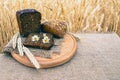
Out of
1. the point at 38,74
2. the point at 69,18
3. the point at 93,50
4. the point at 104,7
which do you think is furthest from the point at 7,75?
the point at 104,7

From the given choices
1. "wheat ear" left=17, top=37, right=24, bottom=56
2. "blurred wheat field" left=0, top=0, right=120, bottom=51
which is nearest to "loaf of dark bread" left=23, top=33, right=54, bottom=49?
"wheat ear" left=17, top=37, right=24, bottom=56

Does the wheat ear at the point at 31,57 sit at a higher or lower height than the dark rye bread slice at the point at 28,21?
lower

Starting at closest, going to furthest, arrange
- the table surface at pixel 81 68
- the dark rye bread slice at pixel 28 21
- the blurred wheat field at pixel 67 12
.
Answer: the table surface at pixel 81 68
the dark rye bread slice at pixel 28 21
the blurred wheat field at pixel 67 12

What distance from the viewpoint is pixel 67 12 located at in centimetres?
118

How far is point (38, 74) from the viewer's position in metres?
0.69

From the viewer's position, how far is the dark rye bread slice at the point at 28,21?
805 mm

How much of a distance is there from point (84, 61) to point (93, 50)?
10 centimetres

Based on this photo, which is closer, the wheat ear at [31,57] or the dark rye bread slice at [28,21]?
the wheat ear at [31,57]

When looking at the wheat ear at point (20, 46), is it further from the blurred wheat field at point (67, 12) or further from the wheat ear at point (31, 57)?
the blurred wheat field at point (67, 12)

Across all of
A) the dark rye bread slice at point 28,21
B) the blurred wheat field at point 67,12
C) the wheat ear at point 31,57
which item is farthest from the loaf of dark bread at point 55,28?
the blurred wheat field at point 67,12

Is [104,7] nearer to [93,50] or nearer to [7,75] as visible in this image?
[93,50]

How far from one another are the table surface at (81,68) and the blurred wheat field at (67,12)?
0.32 metres

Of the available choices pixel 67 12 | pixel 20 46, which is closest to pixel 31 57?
pixel 20 46

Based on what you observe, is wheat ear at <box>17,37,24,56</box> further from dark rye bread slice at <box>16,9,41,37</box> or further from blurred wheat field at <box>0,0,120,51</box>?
blurred wheat field at <box>0,0,120,51</box>
